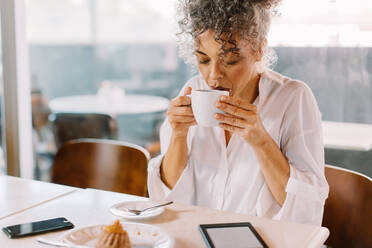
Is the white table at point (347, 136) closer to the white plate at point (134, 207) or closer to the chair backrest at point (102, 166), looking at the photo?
the chair backrest at point (102, 166)

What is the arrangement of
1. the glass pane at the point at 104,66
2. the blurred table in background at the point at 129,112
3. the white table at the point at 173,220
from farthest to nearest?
the blurred table in background at the point at 129,112, the glass pane at the point at 104,66, the white table at the point at 173,220

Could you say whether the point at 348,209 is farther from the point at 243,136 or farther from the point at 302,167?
the point at 243,136

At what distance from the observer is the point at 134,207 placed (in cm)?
113

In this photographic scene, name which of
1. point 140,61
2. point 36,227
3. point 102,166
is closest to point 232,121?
point 36,227

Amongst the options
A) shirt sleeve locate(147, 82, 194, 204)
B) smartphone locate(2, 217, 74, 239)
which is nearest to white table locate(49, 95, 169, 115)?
shirt sleeve locate(147, 82, 194, 204)

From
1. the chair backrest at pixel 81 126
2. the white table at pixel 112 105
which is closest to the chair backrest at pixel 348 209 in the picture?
the white table at pixel 112 105

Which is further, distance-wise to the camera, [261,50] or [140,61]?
[140,61]

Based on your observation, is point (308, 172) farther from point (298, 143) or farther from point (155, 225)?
point (155, 225)

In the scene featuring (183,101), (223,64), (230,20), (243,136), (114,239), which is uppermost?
(230,20)

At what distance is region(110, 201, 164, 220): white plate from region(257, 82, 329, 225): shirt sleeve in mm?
402

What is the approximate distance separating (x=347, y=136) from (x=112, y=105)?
1457mm

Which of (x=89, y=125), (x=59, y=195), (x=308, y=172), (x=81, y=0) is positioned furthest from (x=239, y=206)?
(x=81, y=0)

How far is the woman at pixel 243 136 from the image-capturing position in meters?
1.26

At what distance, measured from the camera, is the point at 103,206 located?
116cm
